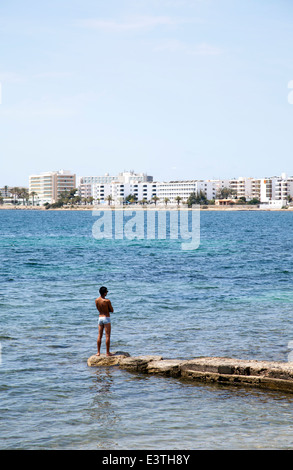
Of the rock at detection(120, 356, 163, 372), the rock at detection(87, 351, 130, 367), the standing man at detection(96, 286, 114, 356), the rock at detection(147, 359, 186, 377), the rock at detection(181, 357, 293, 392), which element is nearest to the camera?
the rock at detection(181, 357, 293, 392)

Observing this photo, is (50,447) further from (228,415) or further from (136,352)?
(136,352)

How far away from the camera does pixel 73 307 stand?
2388cm

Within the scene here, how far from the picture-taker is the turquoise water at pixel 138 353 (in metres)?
10.4

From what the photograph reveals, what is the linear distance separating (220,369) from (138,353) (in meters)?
3.41

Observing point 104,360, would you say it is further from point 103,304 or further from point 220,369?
point 220,369

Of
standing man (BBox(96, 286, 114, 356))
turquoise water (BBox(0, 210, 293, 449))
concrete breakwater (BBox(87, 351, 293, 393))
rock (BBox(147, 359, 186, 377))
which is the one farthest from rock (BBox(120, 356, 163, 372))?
standing man (BBox(96, 286, 114, 356))

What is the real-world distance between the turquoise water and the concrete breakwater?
34 centimetres

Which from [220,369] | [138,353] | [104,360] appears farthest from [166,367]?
[138,353]

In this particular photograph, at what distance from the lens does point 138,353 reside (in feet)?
53.4

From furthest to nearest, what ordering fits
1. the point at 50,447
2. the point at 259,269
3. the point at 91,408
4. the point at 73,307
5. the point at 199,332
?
1. the point at 259,269
2. the point at 73,307
3. the point at 199,332
4. the point at 91,408
5. the point at 50,447

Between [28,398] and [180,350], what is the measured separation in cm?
535

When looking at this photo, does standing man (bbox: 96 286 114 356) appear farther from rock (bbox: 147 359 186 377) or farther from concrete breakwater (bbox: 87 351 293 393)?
rock (bbox: 147 359 186 377)

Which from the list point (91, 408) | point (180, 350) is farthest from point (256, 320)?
point (91, 408)

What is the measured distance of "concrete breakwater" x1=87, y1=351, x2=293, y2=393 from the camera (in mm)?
12836
